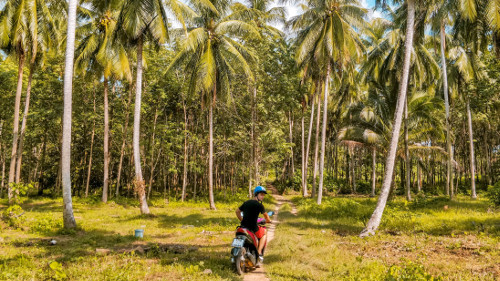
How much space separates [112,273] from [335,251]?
495cm

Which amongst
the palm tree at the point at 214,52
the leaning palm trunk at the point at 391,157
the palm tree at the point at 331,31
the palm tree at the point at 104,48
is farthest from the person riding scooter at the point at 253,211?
the palm tree at the point at 104,48

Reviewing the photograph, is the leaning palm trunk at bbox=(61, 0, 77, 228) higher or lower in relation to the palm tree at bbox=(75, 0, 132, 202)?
lower

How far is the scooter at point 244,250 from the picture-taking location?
545 centimetres

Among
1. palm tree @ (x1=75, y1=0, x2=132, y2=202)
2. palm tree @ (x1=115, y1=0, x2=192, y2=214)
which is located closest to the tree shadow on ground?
palm tree @ (x1=115, y1=0, x2=192, y2=214)

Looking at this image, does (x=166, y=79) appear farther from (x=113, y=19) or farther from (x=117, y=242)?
(x=117, y=242)

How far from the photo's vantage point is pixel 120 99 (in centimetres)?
2183

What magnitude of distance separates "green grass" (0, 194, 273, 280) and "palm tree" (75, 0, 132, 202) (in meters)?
8.02

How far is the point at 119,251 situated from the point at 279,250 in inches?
153

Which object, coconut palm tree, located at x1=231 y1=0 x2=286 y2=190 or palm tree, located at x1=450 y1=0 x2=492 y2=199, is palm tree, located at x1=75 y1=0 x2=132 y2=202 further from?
palm tree, located at x1=450 y1=0 x2=492 y2=199

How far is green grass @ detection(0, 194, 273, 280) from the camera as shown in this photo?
513 cm

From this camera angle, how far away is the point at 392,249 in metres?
7.57

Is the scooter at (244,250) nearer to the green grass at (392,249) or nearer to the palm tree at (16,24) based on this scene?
the green grass at (392,249)

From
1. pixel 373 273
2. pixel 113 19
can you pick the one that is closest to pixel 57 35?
pixel 113 19

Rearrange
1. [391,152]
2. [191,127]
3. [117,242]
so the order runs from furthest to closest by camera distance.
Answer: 1. [191,127]
2. [391,152]
3. [117,242]
